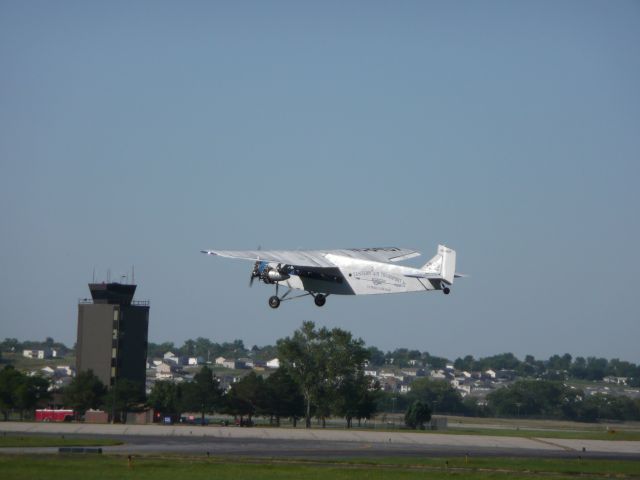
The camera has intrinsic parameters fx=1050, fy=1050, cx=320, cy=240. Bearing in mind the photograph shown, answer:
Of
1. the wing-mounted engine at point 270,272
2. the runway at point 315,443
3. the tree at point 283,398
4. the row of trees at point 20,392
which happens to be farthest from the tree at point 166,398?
the wing-mounted engine at point 270,272

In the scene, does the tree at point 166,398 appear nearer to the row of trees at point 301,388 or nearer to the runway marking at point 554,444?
the row of trees at point 301,388

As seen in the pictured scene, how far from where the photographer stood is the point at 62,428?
83875 mm

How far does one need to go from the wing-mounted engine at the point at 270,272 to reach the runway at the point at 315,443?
10.8 metres

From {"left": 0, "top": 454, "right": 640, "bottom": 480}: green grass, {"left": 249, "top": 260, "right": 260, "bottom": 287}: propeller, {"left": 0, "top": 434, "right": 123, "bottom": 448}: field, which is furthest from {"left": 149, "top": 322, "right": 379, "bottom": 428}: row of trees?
{"left": 0, "top": 454, "right": 640, "bottom": 480}: green grass

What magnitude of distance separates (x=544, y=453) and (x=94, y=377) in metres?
59.7

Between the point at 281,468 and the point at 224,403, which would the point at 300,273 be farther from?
the point at 224,403

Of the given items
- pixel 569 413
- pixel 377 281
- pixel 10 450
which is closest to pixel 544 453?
pixel 377 281

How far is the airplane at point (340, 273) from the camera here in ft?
201

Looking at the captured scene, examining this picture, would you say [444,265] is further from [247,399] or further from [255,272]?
[247,399]

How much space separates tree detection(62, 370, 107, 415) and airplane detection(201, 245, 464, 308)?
4968 centimetres

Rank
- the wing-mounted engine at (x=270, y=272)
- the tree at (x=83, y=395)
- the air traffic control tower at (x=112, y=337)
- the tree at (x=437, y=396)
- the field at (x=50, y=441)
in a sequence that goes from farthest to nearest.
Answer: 1. the tree at (x=437, y=396)
2. the air traffic control tower at (x=112, y=337)
3. the tree at (x=83, y=395)
4. the field at (x=50, y=441)
5. the wing-mounted engine at (x=270, y=272)

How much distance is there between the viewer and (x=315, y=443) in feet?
242

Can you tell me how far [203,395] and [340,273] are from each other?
50736mm

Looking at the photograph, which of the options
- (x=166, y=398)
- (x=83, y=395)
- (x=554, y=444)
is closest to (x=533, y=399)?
(x=166, y=398)
